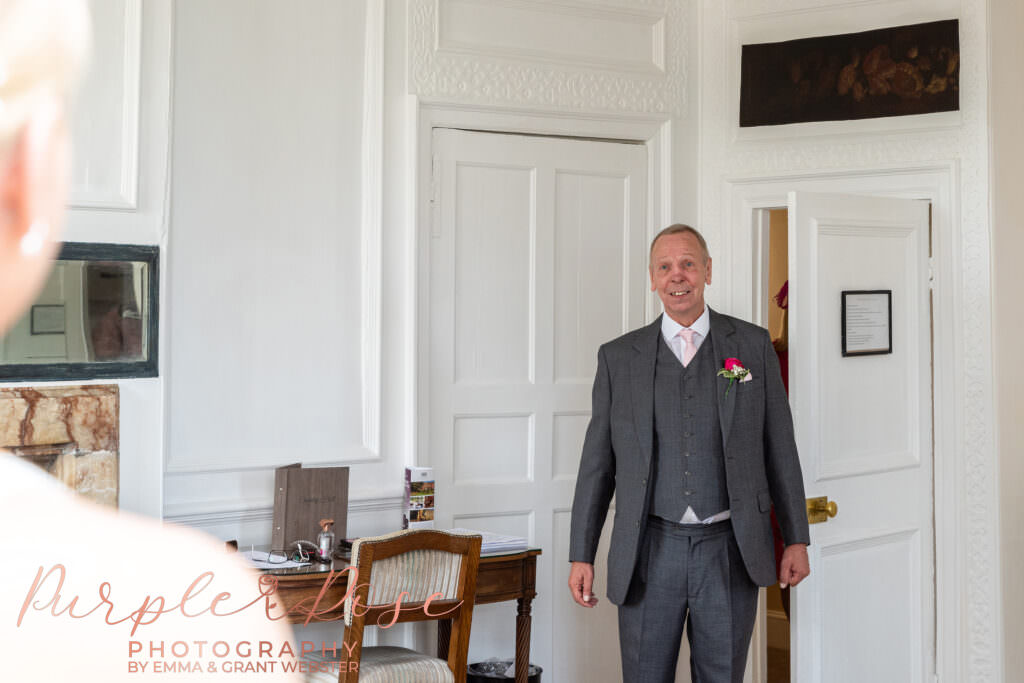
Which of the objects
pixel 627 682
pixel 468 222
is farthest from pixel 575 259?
pixel 627 682

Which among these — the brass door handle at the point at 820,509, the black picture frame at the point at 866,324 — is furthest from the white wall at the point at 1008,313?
the brass door handle at the point at 820,509

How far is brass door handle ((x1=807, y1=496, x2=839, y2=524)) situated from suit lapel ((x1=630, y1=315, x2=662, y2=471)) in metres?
0.72

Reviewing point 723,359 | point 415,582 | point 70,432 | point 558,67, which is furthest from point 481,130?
point 70,432

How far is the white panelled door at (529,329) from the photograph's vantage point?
3812 millimetres

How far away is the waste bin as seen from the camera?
362cm

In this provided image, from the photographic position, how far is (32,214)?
594 millimetres

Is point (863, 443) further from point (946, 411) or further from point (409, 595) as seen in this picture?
point (409, 595)

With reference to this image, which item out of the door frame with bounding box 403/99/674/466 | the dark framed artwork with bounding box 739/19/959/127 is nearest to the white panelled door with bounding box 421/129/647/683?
the door frame with bounding box 403/99/674/466

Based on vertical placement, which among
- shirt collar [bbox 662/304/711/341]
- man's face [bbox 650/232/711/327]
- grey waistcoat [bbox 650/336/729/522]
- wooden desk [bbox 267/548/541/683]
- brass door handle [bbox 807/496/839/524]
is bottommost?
wooden desk [bbox 267/548/541/683]

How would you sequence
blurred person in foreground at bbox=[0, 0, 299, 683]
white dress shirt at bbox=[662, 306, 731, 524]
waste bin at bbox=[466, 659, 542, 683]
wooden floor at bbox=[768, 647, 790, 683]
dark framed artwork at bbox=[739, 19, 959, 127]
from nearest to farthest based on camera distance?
blurred person in foreground at bbox=[0, 0, 299, 683] → white dress shirt at bbox=[662, 306, 731, 524] → waste bin at bbox=[466, 659, 542, 683] → dark framed artwork at bbox=[739, 19, 959, 127] → wooden floor at bbox=[768, 647, 790, 683]

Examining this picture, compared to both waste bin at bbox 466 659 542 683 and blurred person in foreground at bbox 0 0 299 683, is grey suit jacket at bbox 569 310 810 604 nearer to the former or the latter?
waste bin at bbox 466 659 542 683

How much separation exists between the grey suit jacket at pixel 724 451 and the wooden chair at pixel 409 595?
1.21 feet

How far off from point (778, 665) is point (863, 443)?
1.76 metres

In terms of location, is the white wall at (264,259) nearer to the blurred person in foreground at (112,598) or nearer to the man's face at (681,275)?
the blurred person in foreground at (112,598)
